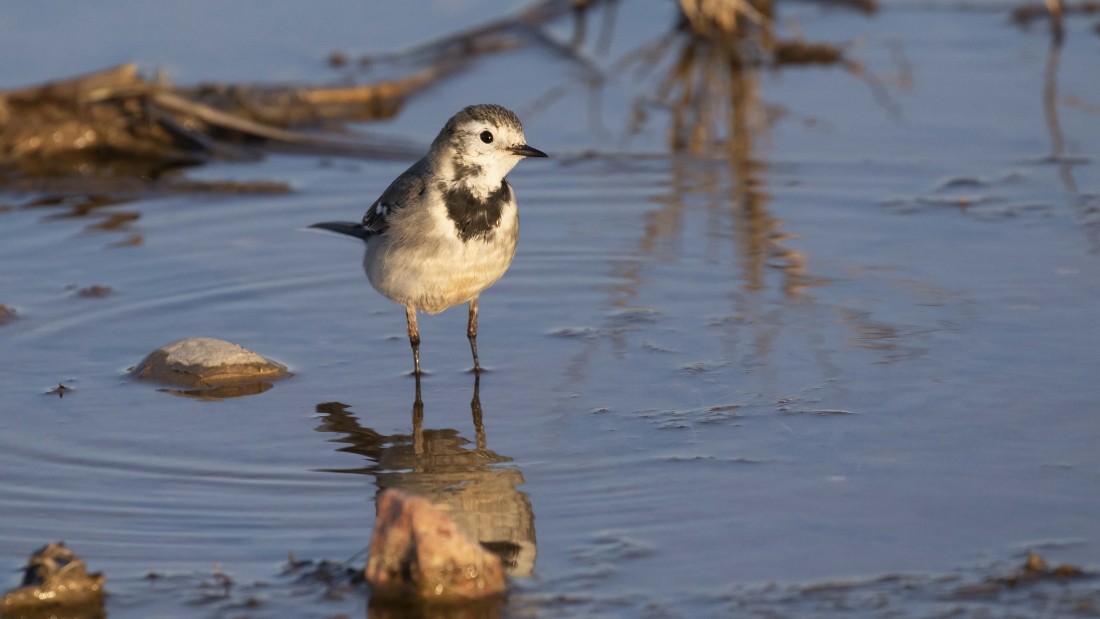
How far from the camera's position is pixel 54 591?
4297mm

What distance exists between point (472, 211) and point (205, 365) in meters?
1.36

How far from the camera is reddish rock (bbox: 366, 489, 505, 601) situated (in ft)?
13.9

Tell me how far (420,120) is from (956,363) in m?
5.24

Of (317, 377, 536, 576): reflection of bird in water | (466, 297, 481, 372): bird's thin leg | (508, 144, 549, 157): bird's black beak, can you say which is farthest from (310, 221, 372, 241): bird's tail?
(317, 377, 536, 576): reflection of bird in water

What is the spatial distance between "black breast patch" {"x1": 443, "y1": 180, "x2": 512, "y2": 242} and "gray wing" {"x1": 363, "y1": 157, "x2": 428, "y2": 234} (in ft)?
0.62

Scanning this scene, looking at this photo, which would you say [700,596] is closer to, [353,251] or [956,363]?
[956,363]

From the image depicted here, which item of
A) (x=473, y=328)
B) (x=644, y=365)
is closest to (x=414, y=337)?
(x=473, y=328)

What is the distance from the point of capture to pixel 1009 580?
421 centimetres

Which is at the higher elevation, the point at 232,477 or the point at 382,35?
the point at 382,35

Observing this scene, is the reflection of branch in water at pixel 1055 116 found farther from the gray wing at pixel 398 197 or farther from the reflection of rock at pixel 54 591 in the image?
the reflection of rock at pixel 54 591

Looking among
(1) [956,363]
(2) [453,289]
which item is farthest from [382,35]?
(1) [956,363]

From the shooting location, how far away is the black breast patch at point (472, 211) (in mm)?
6410

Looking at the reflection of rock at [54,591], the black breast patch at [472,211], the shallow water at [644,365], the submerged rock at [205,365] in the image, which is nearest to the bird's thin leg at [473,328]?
the shallow water at [644,365]

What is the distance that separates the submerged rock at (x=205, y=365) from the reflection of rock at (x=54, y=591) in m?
2.07
